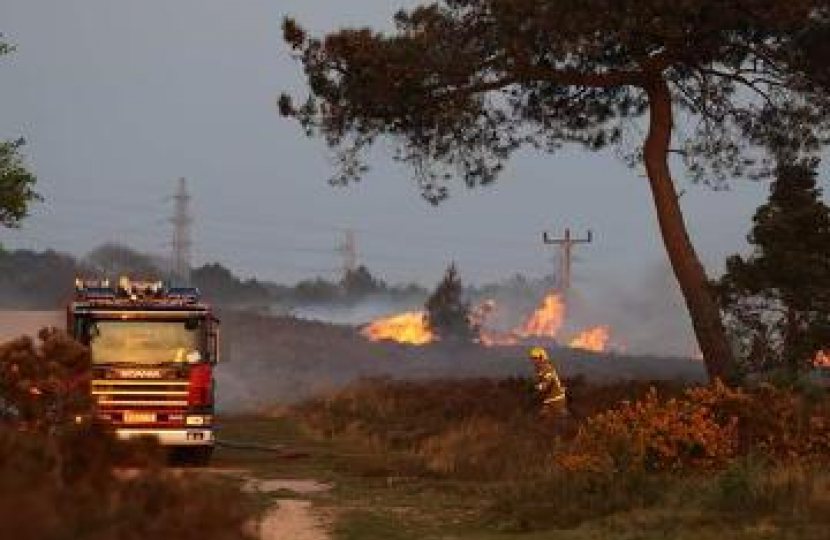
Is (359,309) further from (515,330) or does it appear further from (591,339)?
(591,339)

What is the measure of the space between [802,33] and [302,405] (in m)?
23.1

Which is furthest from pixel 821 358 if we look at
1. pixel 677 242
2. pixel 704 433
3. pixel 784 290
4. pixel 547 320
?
pixel 547 320

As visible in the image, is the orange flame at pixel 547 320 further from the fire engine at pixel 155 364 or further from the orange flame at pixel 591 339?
the fire engine at pixel 155 364

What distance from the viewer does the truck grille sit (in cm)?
2302

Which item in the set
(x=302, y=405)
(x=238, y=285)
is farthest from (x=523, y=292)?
(x=302, y=405)

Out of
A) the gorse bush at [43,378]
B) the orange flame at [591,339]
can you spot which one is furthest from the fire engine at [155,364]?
the orange flame at [591,339]

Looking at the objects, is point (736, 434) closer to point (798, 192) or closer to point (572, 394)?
point (572, 394)

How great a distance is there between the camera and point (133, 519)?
8.48 metres

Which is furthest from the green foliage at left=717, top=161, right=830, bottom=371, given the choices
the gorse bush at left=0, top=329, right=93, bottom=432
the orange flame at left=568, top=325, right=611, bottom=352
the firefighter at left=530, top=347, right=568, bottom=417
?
the orange flame at left=568, top=325, right=611, bottom=352

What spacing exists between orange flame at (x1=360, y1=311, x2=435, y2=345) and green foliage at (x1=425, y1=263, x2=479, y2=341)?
35.6 inches

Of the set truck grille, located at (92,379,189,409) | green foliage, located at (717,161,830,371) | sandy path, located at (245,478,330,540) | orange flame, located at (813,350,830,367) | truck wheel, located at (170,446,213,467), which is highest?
green foliage, located at (717,161,830,371)

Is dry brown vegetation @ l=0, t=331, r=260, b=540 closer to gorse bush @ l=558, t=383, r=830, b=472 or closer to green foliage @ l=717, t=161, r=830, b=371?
gorse bush @ l=558, t=383, r=830, b=472

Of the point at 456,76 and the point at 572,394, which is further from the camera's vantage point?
the point at 572,394

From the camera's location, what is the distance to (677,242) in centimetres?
2788
